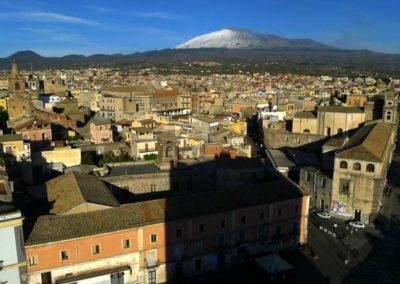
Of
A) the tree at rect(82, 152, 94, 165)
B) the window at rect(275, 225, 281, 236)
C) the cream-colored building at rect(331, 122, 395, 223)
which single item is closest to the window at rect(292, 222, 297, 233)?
the window at rect(275, 225, 281, 236)

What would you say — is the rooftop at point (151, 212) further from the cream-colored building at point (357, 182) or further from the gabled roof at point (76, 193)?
the cream-colored building at point (357, 182)

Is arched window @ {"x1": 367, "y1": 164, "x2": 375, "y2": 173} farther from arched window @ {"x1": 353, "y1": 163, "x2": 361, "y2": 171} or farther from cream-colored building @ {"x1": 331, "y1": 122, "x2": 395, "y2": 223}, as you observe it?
arched window @ {"x1": 353, "y1": 163, "x2": 361, "y2": 171}

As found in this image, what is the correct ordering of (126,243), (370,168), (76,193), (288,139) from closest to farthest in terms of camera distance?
(126,243)
(76,193)
(370,168)
(288,139)

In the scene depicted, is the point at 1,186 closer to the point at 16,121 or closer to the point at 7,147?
the point at 7,147

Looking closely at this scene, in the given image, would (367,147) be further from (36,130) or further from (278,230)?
(36,130)

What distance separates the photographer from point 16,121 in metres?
51.3

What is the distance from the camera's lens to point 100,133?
5216 cm

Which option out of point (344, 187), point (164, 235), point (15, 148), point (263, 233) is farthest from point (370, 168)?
point (15, 148)

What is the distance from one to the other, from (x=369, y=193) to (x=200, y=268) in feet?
50.3

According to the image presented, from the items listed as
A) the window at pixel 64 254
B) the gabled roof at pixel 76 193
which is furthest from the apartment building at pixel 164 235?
the gabled roof at pixel 76 193

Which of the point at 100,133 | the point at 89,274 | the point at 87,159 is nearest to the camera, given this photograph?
the point at 89,274

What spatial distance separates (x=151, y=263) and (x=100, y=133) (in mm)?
30596

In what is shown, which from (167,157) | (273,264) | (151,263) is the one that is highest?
(167,157)

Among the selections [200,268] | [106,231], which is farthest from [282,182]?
[106,231]
